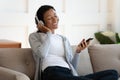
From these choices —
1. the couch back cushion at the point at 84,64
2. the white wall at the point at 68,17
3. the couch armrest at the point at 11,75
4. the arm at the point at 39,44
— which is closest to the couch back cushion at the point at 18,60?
the arm at the point at 39,44

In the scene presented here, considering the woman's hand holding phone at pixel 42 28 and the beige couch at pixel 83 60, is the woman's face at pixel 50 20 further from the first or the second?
the beige couch at pixel 83 60

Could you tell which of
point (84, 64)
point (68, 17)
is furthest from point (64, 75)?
point (68, 17)

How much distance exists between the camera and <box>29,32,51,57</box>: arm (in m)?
2.18

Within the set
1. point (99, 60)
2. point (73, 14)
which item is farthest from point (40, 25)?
point (73, 14)

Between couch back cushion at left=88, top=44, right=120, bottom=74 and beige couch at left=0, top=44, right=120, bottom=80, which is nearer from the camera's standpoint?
beige couch at left=0, top=44, right=120, bottom=80

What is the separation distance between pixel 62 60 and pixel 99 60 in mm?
462

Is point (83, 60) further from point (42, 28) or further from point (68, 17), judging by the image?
point (68, 17)

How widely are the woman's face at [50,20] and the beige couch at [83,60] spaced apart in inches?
11.0

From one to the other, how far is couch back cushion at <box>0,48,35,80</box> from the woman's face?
0.96 feet

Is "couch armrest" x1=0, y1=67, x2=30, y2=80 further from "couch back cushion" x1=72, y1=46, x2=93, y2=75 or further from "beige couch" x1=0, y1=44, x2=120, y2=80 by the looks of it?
"couch back cushion" x1=72, y1=46, x2=93, y2=75

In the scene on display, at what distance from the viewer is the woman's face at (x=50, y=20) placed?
239cm

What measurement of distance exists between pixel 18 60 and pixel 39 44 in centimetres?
23

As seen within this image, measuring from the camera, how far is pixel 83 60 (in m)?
2.55

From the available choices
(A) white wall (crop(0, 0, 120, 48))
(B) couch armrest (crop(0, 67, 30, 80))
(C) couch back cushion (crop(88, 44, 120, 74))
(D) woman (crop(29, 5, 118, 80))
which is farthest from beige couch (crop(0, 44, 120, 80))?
(A) white wall (crop(0, 0, 120, 48))
